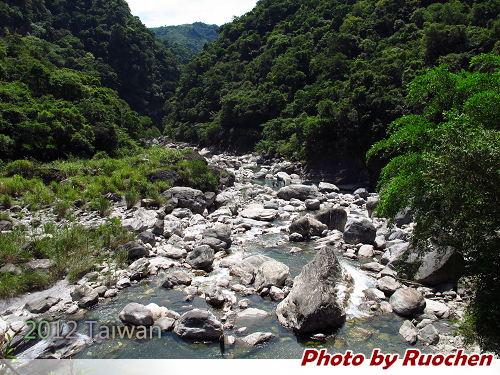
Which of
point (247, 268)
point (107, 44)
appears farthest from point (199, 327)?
point (107, 44)

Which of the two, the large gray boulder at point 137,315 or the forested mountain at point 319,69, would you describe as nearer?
the large gray boulder at point 137,315

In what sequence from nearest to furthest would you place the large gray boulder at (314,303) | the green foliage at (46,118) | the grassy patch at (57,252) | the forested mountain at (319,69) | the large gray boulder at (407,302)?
the large gray boulder at (314,303)
the large gray boulder at (407,302)
the grassy patch at (57,252)
the green foliage at (46,118)
the forested mountain at (319,69)

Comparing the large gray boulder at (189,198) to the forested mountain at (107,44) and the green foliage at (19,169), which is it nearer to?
the green foliage at (19,169)

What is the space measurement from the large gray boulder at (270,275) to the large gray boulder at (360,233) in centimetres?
414

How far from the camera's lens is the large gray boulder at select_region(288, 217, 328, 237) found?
13.3 m

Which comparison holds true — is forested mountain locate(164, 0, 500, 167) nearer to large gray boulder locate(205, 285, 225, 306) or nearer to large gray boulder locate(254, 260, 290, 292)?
large gray boulder locate(254, 260, 290, 292)

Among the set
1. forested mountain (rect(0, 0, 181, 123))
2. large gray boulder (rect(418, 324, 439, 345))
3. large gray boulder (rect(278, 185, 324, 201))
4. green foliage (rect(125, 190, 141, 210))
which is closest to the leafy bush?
green foliage (rect(125, 190, 141, 210))

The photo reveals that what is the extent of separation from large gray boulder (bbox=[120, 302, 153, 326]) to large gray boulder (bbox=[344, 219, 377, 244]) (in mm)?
8330

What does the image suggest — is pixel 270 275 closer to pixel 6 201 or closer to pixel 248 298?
pixel 248 298

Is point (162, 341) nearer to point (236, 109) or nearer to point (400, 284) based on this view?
point (400, 284)

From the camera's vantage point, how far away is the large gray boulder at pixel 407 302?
7.39m

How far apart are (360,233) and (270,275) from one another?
5088mm

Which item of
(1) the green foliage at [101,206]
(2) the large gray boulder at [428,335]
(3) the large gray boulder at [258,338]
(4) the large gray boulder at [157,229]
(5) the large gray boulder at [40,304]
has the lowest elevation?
(3) the large gray boulder at [258,338]

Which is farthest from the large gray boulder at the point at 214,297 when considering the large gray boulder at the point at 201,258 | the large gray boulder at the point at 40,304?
the large gray boulder at the point at 40,304
